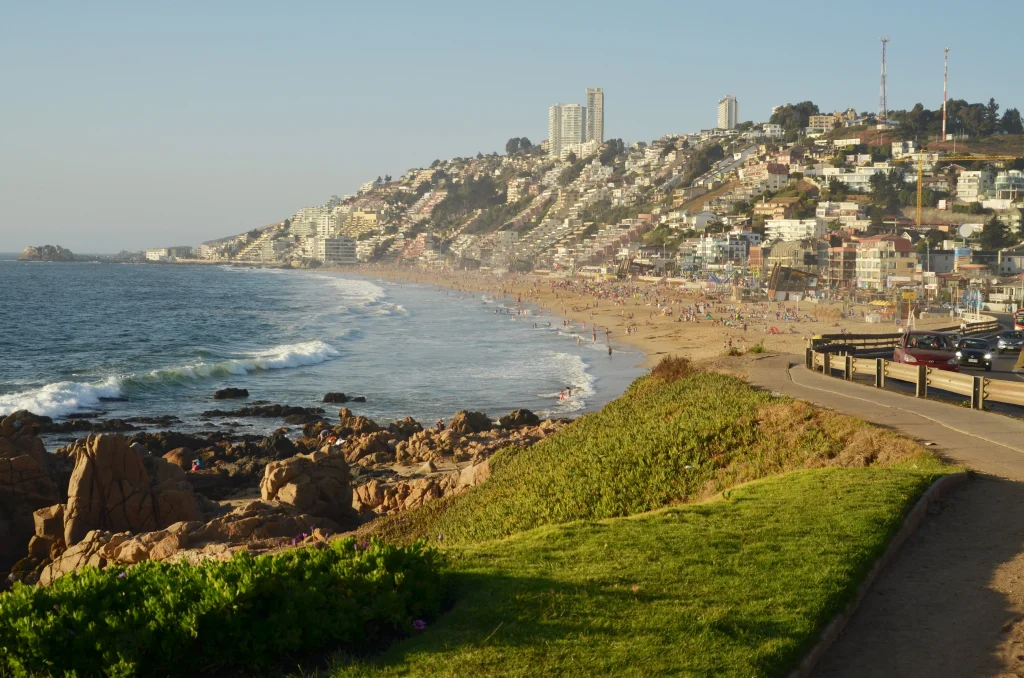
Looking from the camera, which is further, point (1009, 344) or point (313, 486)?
point (1009, 344)

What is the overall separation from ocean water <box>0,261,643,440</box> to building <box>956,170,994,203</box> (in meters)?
110

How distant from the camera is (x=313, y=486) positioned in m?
16.4

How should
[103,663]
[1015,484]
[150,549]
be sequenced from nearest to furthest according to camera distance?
1. [103,663]
2. [1015,484]
3. [150,549]

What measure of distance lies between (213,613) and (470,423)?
22.2m

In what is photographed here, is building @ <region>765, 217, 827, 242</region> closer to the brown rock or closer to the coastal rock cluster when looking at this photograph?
the brown rock

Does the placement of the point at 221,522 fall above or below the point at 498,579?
below

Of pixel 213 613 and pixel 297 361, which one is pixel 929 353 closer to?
pixel 213 613

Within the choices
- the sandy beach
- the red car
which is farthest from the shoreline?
the red car

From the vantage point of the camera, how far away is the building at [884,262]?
106 m

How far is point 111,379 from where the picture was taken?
139 ft

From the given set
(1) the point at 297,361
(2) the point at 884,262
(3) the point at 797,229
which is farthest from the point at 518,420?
(3) the point at 797,229

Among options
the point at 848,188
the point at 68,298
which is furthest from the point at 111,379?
the point at 848,188

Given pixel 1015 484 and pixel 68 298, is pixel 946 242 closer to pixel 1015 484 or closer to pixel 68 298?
pixel 68 298

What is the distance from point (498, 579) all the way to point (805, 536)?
2877 millimetres
